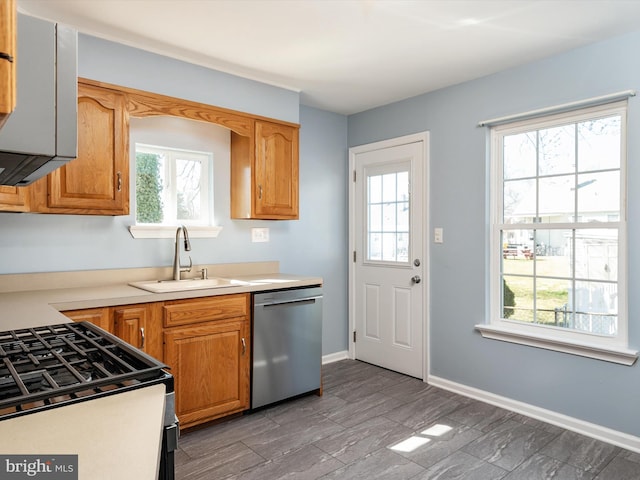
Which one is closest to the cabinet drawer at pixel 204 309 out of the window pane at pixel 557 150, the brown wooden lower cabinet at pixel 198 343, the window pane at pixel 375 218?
the brown wooden lower cabinet at pixel 198 343

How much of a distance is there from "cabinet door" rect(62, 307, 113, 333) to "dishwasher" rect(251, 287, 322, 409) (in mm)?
904

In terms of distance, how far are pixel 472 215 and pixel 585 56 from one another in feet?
4.04

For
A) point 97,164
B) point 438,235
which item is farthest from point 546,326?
point 97,164

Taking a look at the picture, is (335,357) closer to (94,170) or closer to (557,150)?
(557,150)

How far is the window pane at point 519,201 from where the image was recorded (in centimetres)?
305

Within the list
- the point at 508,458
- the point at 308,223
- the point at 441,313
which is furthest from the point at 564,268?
the point at 308,223

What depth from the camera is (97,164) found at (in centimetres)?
254

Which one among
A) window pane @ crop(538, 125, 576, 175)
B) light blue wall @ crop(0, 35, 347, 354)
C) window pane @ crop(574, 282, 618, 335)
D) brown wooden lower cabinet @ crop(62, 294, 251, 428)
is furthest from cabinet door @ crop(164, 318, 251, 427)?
window pane @ crop(538, 125, 576, 175)

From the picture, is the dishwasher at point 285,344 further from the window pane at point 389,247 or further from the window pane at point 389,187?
the window pane at point 389,187

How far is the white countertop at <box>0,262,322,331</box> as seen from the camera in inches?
70.9

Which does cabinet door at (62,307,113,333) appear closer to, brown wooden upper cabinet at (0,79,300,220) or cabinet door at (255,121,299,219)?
brown wooden upper cabinet at (0,79,300,220)

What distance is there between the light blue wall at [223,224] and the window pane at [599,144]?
2.08 m

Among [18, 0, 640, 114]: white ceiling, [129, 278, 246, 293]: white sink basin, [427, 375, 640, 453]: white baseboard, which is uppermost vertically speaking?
[18, 0, 640, 114]: white ceiling

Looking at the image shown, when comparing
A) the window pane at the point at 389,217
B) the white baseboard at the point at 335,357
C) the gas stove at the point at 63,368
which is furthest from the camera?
the white baseboard at the point at 335,357
